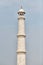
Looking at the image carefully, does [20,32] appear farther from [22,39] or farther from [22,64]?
[22,64]

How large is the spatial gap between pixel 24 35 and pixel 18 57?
1479 mm

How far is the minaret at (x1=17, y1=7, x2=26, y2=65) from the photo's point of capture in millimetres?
11867

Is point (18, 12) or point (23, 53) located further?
point (18, 12)

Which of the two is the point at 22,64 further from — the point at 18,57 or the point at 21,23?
the point at 21,23

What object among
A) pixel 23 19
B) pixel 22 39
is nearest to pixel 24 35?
pixel 22 39

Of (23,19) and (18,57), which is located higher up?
(23,19)

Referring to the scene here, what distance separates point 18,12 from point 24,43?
2216mm

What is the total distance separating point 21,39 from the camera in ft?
40.0

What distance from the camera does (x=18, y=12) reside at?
12.9 metres

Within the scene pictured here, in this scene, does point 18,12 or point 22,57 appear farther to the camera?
point 18,12

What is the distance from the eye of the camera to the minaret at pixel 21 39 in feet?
38.9

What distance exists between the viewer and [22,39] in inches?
481

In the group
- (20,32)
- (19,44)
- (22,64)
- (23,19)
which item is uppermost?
(23,19)

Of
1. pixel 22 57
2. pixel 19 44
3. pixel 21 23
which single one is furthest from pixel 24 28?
pixel 22 57
